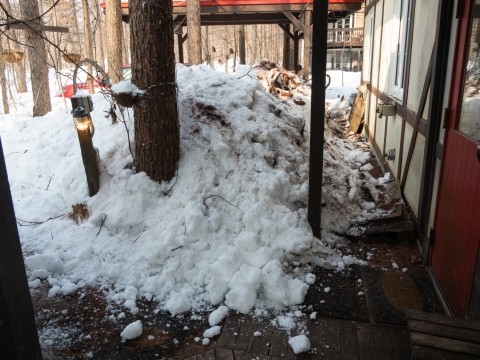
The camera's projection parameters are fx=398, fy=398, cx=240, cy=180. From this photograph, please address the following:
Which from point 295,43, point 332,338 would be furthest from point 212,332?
point 295,43

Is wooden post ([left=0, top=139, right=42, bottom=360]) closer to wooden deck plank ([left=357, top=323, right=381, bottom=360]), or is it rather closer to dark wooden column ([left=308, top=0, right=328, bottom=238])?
wooden deck plank ([left=357, top=323, right=381, bottom=360])

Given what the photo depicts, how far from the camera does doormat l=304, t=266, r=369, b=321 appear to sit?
364 centimetres

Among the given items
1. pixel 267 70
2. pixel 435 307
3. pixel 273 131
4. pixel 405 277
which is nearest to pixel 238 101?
pixel 273 131

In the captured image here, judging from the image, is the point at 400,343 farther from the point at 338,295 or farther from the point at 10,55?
the point at 10,55

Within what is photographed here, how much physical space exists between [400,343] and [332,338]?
54 centimetres

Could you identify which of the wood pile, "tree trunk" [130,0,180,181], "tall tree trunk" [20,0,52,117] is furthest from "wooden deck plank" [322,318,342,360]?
"tall tree trunk" [20,0,52,117]

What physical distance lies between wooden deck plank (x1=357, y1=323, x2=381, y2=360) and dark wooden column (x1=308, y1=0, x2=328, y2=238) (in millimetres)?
1532

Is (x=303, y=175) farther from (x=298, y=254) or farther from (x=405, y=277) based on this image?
(x=405, y=277)

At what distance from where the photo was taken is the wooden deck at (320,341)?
311cm

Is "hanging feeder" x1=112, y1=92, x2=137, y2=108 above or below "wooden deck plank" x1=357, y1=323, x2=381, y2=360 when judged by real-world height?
above

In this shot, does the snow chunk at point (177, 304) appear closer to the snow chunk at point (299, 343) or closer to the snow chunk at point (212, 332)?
the snow chunk at point (212, 332)

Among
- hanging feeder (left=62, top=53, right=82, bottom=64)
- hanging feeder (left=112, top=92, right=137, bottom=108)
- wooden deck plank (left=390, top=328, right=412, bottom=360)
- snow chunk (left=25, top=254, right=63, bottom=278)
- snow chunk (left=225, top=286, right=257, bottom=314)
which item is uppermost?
hanging feeder (left=62, top=53, right=82, bottom=64)

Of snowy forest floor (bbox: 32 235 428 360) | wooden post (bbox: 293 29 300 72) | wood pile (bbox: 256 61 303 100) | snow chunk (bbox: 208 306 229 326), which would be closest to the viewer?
snowy forest floor (bbox: 32 235 428 360)

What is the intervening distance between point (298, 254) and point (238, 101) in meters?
2.95
